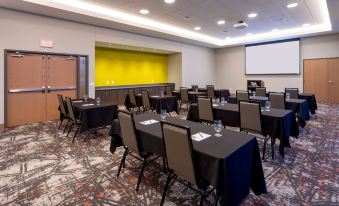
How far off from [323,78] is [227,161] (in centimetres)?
1030

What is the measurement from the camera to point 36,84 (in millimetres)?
6105

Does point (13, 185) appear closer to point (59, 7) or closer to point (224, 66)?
point (59, 7)

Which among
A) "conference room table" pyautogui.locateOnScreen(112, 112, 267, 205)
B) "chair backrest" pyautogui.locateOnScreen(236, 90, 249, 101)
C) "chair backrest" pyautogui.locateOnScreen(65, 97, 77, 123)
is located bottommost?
"conference room table" pyautogui.locateOnScreen(112, 112, 267, 205)

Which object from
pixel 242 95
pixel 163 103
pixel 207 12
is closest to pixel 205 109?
pixel 242 95

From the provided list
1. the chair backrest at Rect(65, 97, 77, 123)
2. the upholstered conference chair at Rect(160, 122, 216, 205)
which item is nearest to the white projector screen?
the chair backrest at Rect(65, 97, 77, 123)

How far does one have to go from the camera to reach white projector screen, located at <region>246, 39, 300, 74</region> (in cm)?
1009

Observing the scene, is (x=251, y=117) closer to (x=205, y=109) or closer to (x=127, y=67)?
(x=205, y=109)

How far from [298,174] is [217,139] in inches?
60.8

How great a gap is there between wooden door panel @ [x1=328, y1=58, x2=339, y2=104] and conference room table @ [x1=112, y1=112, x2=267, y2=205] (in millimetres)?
9555

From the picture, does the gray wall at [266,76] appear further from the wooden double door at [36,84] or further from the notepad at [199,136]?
the notepad at [199,136]

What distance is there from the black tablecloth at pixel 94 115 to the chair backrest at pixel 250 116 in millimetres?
2840

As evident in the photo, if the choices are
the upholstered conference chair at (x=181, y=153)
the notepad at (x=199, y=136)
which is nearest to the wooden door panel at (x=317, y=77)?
the notepad at (x=199, y=136)

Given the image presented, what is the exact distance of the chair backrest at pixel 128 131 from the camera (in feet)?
8.24

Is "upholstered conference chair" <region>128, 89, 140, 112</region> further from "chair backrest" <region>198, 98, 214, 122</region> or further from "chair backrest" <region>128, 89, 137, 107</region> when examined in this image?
"chair backrest" <region>198, 98, 214, 122</region>
